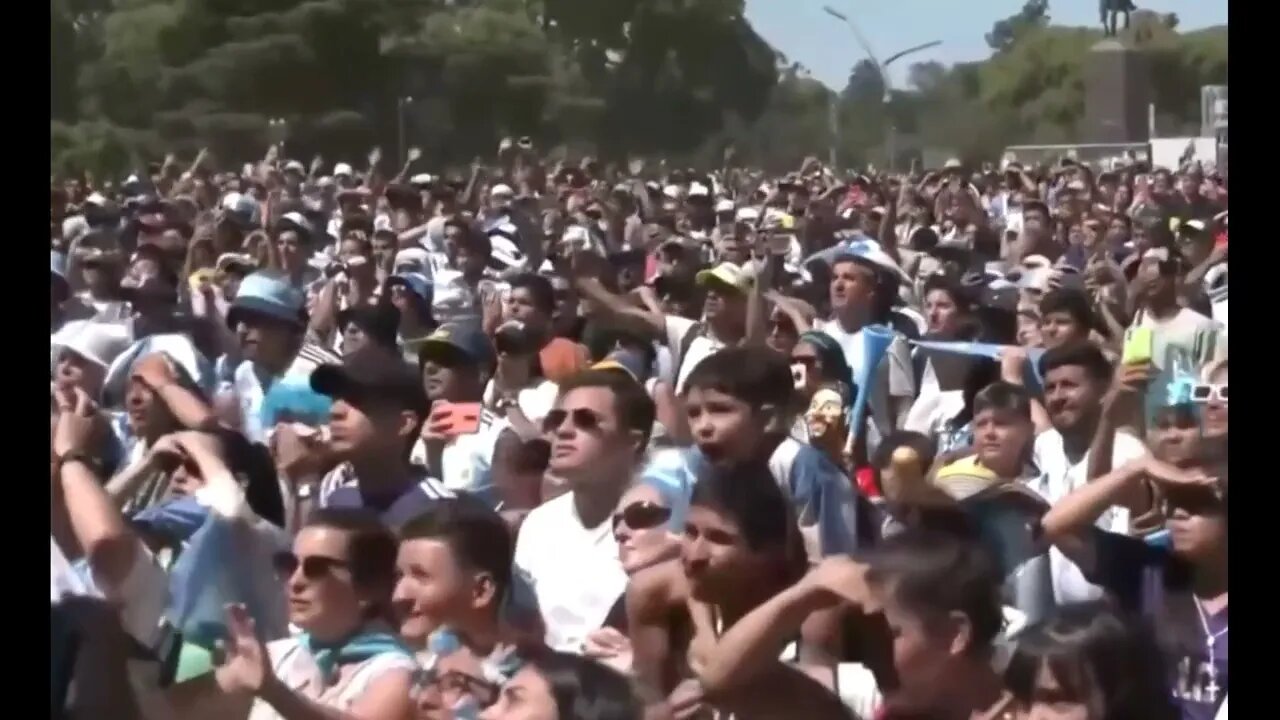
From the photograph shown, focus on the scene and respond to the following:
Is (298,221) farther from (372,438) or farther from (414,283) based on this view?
(372,438)

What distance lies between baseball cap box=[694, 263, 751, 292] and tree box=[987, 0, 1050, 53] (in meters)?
0.98

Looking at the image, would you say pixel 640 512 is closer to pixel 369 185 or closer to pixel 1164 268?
pixel 1164 268

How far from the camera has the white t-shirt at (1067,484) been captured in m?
3.76

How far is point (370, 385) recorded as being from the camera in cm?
436

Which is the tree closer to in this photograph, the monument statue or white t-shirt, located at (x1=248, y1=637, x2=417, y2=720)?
the monument statue

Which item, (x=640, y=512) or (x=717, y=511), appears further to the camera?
(x=640, y=512)

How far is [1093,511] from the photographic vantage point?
3793mm

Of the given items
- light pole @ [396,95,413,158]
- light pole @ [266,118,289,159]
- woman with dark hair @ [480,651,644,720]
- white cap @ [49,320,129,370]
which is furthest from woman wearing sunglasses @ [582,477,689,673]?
light pole @ [266,118,289,159]

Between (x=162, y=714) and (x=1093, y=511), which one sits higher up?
(x=1093, y=511)

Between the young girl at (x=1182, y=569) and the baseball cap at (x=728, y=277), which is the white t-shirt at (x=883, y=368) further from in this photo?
the young girl at (x=1182, y=569)

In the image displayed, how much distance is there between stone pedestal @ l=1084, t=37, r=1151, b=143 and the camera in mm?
6711

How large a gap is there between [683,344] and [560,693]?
7.56 feet
